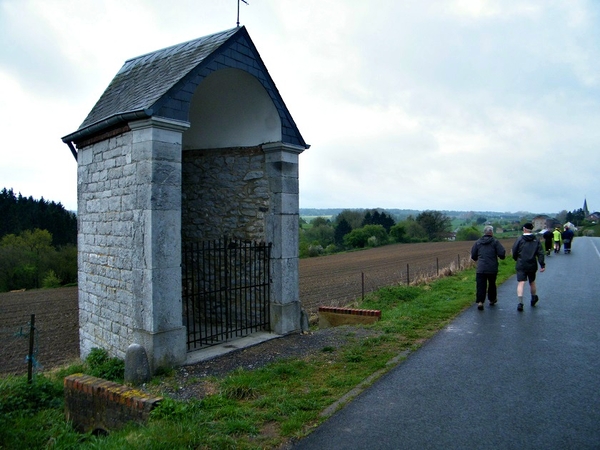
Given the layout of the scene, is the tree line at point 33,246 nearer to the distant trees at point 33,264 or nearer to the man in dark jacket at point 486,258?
the distant trees at point 33,264

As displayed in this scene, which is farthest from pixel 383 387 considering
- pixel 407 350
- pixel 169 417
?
pixel 169 417

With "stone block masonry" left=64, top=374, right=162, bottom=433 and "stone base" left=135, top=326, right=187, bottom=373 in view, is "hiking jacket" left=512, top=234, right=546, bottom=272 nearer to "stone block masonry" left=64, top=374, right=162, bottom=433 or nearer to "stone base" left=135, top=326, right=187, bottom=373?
"stone base" left=135, top=326, right=187, bottom=373

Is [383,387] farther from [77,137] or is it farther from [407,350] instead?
[77,137]

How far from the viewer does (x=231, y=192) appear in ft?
25.7

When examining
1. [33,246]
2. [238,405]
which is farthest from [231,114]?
[33,246]

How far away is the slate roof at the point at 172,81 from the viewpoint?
5.79 m

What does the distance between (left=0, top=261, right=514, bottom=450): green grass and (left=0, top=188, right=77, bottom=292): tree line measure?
23202 millimetres

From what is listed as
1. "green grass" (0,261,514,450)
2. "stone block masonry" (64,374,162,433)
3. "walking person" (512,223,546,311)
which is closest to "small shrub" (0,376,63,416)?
"green grass" (0,261,514,450)

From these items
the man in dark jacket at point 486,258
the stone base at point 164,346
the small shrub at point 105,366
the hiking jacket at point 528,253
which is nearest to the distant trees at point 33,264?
the small shrub at point 105,366

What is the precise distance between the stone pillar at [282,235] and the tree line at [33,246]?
2281 centimetres

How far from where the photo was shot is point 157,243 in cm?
559

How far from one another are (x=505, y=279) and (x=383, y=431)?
417 inches

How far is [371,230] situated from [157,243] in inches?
1894

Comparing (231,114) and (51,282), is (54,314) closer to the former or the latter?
(51,282)
